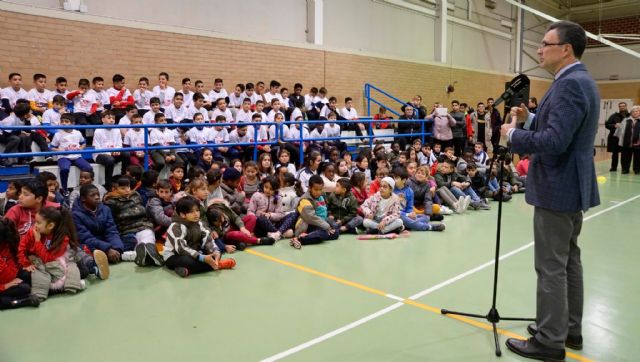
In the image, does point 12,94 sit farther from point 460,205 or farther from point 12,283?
point 460,205

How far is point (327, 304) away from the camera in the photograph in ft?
12.4

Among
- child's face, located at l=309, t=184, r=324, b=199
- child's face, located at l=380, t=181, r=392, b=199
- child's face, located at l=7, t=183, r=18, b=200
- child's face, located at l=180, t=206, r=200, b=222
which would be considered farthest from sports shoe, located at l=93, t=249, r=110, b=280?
child's face, located at l=380, t=181, r=392, b=199

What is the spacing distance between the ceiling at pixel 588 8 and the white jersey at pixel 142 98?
58.7 feet

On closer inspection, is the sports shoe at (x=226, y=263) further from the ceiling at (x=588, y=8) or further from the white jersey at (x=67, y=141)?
the ceiling at (x=588, y=8)

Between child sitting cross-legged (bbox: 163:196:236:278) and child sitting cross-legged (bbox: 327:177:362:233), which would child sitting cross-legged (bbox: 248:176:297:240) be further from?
child sitting cross-legged (bbox: 163:196:236:278)

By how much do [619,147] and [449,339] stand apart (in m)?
12.5

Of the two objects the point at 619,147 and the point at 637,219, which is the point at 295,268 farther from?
the point at 619,147

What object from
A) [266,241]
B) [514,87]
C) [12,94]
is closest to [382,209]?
[266,241]

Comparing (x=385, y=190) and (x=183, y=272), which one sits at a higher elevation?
(x=385, y=190)

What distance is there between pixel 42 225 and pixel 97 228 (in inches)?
37.9

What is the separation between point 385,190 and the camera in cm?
626

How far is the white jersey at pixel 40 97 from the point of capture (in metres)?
7.58

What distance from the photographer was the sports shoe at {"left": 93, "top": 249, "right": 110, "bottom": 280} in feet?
14.0

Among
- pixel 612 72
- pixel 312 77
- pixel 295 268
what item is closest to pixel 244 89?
pixel 312 77
